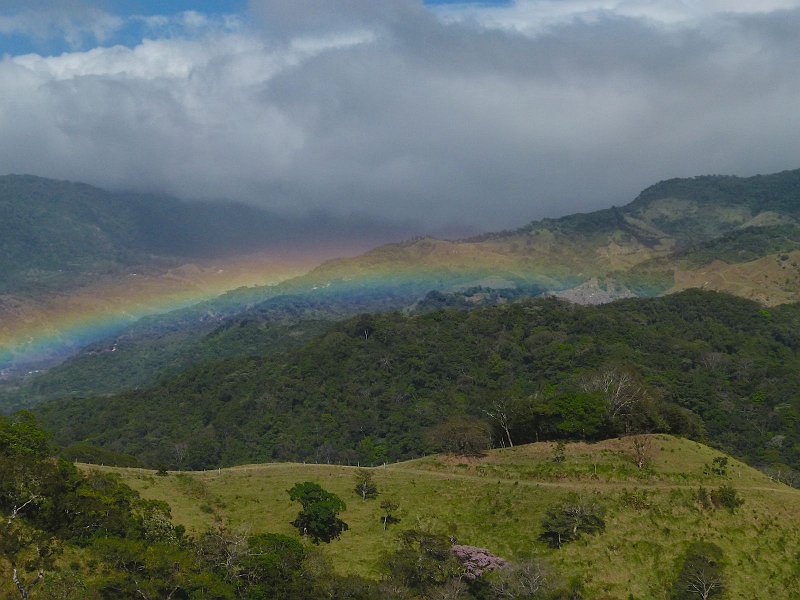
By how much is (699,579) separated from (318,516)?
37.1 metres

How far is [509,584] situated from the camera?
63781mm

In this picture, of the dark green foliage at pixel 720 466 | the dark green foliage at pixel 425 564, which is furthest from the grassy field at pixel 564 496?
the dark green foliage at pixel 425 564

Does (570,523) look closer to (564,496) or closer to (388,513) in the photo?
(564,496)

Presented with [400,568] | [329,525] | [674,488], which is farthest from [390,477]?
[674,488]

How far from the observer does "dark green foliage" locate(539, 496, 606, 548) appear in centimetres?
7256

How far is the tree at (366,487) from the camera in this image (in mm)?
83812

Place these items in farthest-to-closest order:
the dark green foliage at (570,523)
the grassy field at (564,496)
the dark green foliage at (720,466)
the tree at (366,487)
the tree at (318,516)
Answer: the dark green foliage at (720,466), the tree at (366,487), the tree at (318,516), the dark green foliage at (570,523), the grassy field at (564,496)

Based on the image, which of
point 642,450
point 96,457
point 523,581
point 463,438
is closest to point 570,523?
point 523,581

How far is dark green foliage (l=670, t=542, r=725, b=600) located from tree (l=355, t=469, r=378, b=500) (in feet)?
111

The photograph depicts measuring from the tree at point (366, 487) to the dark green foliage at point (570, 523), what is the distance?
20.5 metres

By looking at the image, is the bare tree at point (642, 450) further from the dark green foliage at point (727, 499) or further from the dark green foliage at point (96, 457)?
the dark green foliage at point (96, 457)

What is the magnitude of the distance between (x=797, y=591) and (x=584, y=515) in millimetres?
19876

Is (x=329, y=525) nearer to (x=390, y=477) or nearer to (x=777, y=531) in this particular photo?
(x=390, y=477)

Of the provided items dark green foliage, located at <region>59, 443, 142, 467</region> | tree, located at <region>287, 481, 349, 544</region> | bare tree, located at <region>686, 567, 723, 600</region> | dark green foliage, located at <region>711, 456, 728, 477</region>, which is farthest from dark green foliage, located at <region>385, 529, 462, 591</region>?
dark green foliage, located at <region>59, 443, 142, 467</region>
